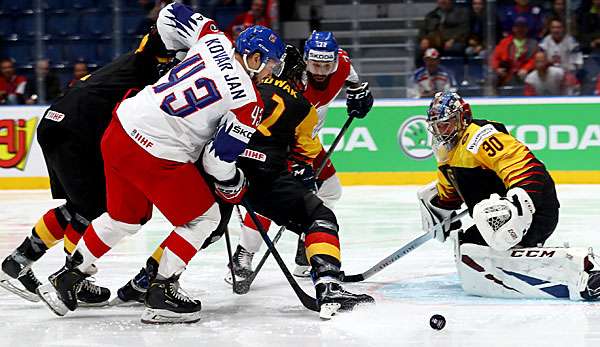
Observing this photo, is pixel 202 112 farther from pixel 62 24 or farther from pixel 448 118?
pixel 62 24

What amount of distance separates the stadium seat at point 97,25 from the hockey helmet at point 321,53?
4.73m

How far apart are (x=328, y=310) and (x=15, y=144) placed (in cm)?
546

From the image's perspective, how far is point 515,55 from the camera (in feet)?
29.0

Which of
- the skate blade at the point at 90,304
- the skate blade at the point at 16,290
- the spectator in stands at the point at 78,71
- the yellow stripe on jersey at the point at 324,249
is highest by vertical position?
the yellow stripe on jersey at the point at 324,249

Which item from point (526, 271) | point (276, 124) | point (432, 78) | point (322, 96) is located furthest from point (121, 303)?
point (432, 78)

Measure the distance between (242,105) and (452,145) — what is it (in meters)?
1.04

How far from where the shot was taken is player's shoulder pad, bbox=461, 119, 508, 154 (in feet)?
14.0

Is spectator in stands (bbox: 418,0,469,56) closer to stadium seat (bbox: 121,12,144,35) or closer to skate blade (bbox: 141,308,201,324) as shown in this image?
stadium seat (bbox: 121,12,144,35)

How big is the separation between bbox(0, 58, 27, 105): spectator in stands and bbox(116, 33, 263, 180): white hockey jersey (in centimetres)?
543

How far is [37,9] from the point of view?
9.37m

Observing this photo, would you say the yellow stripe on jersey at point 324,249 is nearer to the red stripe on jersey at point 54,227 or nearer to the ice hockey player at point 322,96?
the ice hockey player at point 322,96

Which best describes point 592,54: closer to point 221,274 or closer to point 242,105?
point 221,274

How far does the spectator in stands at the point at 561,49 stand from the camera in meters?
8.71

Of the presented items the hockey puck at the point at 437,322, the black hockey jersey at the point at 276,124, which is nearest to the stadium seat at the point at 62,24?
the black hockey jersey at the point at 276,124
